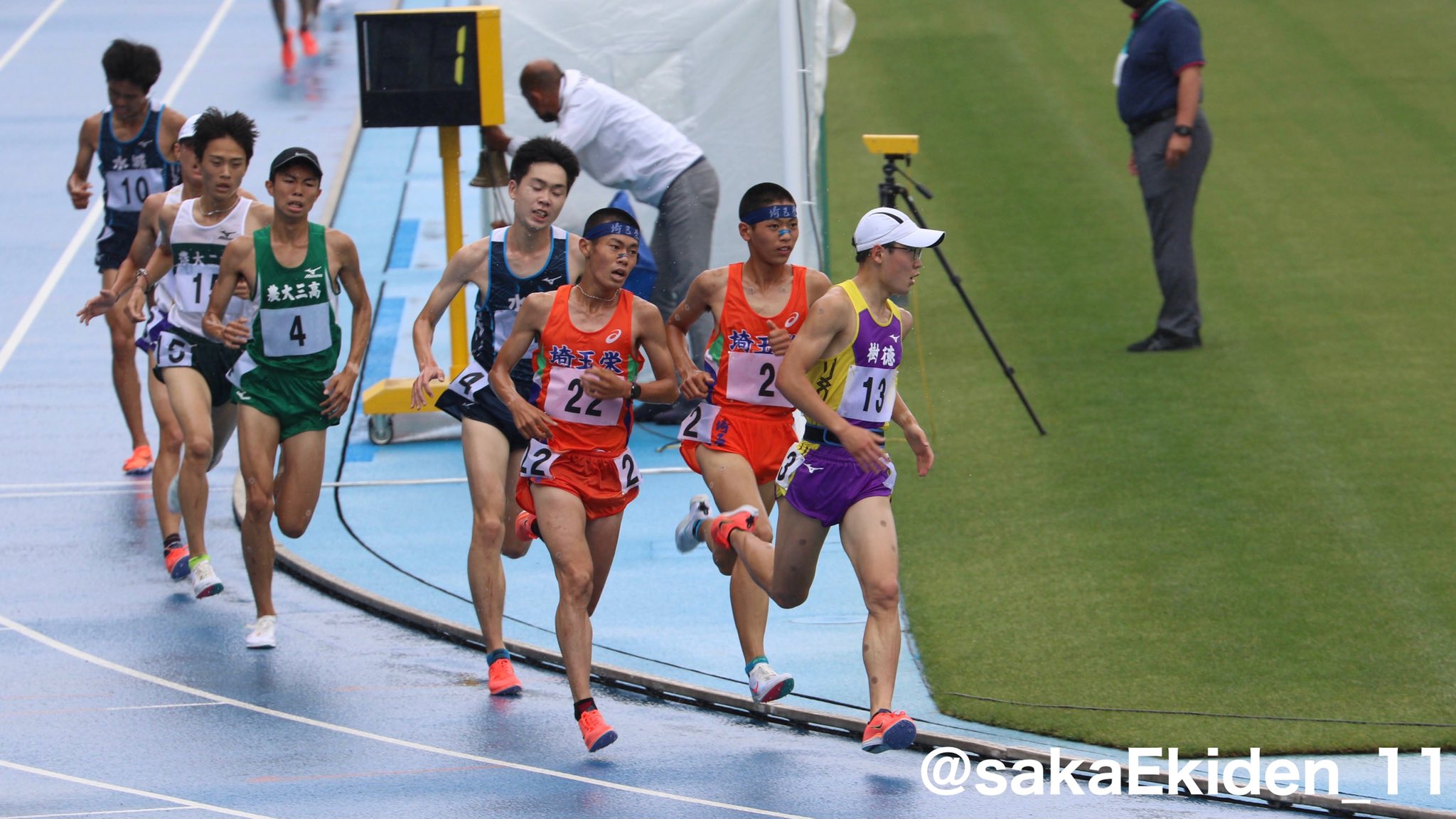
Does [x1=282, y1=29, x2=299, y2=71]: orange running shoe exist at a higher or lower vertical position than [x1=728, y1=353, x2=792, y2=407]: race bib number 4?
higher

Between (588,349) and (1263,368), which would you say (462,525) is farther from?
(1263,368)

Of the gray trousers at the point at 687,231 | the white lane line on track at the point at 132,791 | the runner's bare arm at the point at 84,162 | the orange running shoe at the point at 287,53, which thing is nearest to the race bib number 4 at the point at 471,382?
the white lane line on track at the point at 132,791

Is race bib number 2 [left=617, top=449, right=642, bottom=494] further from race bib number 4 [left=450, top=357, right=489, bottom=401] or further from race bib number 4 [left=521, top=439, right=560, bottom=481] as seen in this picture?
race bib number 4 [left=450, top=357, right=489, bottom=401]

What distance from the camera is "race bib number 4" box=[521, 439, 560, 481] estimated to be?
23.9 feet

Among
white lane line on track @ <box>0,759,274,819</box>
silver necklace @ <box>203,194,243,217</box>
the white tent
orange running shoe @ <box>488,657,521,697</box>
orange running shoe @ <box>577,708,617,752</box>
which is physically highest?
the white tent

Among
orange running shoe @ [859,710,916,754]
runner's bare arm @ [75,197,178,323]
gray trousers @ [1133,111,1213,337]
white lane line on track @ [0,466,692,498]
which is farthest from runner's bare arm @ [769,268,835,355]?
gray trousers @ [1133,111,1213,337]

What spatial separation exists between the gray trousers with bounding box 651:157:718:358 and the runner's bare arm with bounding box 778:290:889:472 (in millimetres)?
4912

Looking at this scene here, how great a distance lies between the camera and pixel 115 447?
12.0 m

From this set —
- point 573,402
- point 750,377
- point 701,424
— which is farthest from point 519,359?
point 750,377

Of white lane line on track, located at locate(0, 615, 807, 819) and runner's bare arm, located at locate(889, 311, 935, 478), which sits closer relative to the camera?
white lane line on track, located at locate(0, 615, 807, 819)

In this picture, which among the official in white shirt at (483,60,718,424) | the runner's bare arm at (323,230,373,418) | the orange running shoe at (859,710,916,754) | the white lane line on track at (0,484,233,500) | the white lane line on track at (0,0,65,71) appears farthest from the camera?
the white lane line on track at (0,0,65,71)

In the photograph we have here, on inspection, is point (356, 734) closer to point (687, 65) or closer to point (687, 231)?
point (687, 231)

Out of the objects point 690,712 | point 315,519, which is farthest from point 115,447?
point 690,712

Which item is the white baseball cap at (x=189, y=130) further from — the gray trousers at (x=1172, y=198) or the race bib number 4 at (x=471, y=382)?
the gray trousers at (x=1172, y=198)
